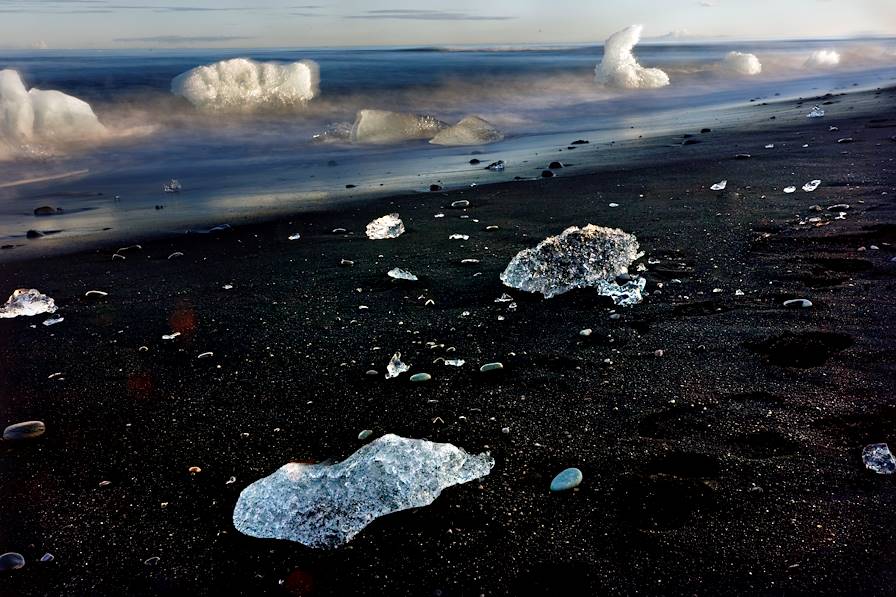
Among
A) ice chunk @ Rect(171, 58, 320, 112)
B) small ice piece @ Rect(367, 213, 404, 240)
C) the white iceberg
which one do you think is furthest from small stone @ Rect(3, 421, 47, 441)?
ice chunk @ Rect(171, 58, 320, 112)

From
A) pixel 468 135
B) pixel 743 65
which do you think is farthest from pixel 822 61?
pixel 468 135

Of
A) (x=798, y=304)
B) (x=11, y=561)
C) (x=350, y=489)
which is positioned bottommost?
(x=11, y=561)

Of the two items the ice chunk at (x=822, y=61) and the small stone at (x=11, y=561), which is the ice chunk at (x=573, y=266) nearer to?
the small stone at (x=11, y=561)

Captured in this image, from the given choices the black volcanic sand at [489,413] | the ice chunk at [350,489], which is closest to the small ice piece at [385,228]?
the black volcanic sand at [489,413]

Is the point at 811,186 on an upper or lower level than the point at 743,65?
lower

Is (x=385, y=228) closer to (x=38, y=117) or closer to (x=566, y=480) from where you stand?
(x=566, y=480)

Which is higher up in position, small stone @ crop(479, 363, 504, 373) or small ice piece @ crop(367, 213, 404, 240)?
small ice piece @ crop(367, 213, 404, 240)

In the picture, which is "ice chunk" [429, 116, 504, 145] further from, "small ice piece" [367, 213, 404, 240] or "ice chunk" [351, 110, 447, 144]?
"small ice piece" [367, 213, 404, 240]
